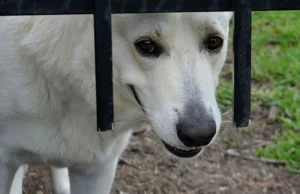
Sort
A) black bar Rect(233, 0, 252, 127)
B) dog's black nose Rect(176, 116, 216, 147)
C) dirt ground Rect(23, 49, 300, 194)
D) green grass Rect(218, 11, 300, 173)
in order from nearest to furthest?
black bar Rect(233, 0, 252, 127)
dog's black nose Rect(176, 116, 216, 147)
dirt ground Rect(23, 49, 300, 194)
green grass Rect(218, 11, 300, 173)

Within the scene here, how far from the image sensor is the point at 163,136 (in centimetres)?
279

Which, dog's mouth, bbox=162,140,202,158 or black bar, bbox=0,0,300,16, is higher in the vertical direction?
black bar, bbox=0,0,300,16

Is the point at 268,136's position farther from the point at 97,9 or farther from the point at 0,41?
the point at 97,9

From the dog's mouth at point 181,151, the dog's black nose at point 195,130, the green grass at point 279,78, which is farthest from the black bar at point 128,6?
the green grass at point 279,78

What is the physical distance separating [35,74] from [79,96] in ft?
0.65

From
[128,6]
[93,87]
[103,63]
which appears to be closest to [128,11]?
[128,6]

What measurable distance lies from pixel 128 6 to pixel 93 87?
2.19ft

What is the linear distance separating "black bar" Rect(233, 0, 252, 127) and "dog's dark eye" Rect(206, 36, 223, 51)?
228mm

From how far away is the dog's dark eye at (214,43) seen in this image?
282 centimetres

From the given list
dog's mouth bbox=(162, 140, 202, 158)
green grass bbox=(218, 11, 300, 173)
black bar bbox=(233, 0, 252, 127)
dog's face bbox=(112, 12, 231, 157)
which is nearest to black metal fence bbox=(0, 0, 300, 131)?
black bar bbox=(233, 0, 252, 127)

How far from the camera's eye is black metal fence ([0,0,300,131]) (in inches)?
93.7

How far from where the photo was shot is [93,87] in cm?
302

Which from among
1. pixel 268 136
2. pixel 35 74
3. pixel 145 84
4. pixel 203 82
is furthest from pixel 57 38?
pixel 268 136

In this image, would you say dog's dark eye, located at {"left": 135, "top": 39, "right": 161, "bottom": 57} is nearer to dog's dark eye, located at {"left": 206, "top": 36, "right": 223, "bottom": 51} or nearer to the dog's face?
the dog's face
